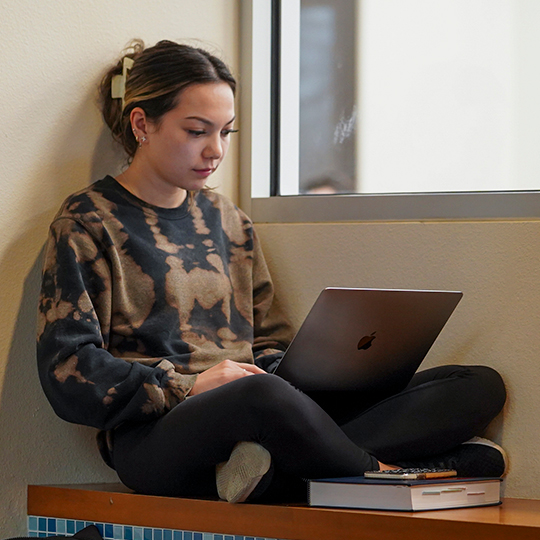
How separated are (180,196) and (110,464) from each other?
55cm

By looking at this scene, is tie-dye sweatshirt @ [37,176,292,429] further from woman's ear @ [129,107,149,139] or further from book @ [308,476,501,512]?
book @ [308,476,501,512]

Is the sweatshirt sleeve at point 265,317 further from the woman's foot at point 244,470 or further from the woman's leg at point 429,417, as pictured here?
the woman's foot at point 244,470

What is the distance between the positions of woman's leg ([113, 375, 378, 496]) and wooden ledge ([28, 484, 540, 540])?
0.05 m

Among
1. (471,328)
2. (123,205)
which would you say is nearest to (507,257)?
(471,328)

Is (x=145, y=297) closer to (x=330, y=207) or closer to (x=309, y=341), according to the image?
(x=309, y=341)

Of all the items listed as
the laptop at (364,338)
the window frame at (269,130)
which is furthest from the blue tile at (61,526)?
the window frame at (269,130)

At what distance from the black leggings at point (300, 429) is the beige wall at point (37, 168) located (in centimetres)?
20

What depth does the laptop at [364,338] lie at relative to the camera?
1.30m

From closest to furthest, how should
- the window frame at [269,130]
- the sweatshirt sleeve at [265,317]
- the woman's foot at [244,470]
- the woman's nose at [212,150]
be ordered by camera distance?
the woman's foot at [244,470] → the woman's nose at [212,150] → the sweatshirt sleeve at [265,317] → the window frame at [269,130]

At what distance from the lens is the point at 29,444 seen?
58.0 inches

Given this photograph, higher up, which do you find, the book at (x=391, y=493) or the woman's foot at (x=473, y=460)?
the book at (x=391, y=493)

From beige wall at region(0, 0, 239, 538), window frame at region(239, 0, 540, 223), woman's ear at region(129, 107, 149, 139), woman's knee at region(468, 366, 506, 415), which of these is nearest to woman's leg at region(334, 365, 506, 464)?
woman's knee at region(468, 366, 506, 415)

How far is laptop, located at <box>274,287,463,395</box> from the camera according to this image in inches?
51.0

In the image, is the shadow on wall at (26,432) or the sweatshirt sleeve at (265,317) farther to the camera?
the sweatshirt sleeve at (265,317)
